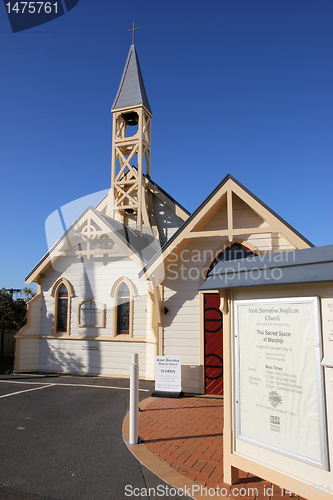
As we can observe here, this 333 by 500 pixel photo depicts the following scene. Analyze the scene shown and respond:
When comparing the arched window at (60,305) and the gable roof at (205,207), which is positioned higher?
the gable roof at (205,207)

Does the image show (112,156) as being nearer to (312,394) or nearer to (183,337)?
(183,337)

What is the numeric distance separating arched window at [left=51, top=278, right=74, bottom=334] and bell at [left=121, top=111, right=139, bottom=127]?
9373mm

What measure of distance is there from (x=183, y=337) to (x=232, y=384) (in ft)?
19.1

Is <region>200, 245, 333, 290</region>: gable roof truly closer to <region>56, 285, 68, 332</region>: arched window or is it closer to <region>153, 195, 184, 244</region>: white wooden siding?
<region>56, 285, 68, 332</region>: arched window

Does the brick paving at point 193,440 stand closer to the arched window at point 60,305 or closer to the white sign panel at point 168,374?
the white sign panel at point 168,374

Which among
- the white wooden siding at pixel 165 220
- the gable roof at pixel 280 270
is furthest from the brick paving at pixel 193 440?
the white wooden siding at pixel 165 220


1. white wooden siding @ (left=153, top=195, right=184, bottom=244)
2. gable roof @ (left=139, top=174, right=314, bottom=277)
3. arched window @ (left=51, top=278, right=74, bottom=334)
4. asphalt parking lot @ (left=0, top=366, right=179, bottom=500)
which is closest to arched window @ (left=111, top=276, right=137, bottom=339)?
arched window @ (left=51, top=278, right=74, bottom=334)

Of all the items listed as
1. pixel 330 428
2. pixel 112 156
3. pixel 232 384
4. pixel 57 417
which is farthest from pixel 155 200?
pixel 330 428

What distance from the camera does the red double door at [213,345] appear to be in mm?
9656

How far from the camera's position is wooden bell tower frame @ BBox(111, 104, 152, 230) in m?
16.5

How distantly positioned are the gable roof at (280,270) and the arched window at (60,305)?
1050 cm

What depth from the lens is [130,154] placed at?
1711 cm

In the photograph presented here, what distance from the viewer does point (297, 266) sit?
3.70 m

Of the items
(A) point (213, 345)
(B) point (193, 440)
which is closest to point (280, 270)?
(B) point (193, 440)
